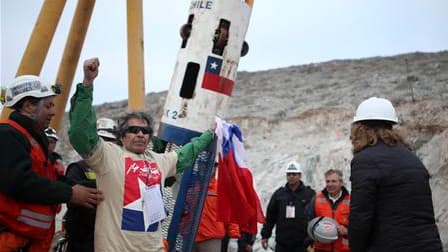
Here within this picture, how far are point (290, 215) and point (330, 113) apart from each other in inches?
476

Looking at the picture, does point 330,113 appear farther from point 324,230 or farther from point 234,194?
point 234,194

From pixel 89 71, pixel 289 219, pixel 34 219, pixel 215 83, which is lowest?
pixel 34 219

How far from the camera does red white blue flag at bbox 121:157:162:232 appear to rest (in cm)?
435

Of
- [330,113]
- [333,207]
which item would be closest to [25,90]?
[333,207]

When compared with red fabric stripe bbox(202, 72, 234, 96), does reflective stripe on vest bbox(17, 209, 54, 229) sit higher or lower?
lower

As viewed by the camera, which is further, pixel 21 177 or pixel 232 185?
pixel 232 185

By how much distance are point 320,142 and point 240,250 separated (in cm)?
1099

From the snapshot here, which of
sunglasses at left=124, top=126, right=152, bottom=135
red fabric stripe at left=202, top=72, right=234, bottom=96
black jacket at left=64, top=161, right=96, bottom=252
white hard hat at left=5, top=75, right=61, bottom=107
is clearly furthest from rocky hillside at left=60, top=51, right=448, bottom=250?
white hard hat at left=5, top=75, right=61, bottom=107

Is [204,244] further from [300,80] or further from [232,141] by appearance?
[300,80]

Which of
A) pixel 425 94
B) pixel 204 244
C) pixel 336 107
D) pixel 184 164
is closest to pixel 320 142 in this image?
pixel 336 107

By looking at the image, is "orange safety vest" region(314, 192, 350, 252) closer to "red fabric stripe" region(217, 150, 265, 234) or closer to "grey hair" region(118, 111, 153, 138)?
"red fabric stripe" region(217, 150, 265, 234)

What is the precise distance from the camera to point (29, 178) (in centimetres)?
389

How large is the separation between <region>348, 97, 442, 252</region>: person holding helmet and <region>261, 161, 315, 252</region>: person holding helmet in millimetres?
4739

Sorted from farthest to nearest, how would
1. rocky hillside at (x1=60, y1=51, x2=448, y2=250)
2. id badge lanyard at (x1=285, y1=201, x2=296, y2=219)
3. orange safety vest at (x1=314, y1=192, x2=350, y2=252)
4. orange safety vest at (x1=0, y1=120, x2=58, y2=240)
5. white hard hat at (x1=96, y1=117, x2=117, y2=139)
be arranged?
rocky hillside at (x1=60, y1=51, x2=448, y2=250), id badge lanyard at (x1=285, y1=201, x2=296, y2=219), orange safety vest at (x1=314, y1=192, x2=350, y2=252), white hard hat at (x1=96, y1=117, x2=117, y2=139), orange safety vest at (x1=0, y1=120, x2=58, y2=240)
